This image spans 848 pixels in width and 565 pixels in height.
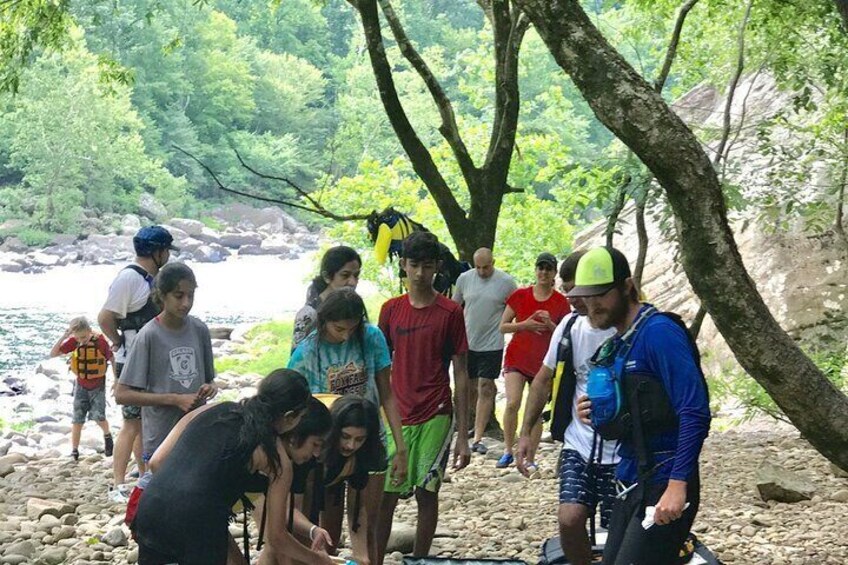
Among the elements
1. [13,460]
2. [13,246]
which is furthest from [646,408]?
[13,246]

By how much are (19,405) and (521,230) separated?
13.9 m

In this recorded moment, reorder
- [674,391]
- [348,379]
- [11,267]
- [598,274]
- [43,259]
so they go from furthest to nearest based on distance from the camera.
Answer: [43,259]
[11,267]
[348,379]
[598,274]
[674,391]

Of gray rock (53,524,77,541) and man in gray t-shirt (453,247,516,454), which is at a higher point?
man in gray t-shirt (453,247,516,454)

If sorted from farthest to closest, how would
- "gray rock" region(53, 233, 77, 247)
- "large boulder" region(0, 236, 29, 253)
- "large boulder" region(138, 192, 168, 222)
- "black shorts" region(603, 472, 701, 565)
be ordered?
"large boulder" region(138, 192, 168, 222)
"gray rock" region(53, 233, 77, 247)
"large boulder" region(0, 236, 29, 253)
"black shorts" region(603, 472, 701, 565)

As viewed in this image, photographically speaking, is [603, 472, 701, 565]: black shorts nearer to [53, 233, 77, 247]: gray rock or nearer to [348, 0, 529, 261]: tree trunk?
[348, 0, 529, 261]: tree trunk

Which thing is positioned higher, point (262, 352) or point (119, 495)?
point (119, 495)

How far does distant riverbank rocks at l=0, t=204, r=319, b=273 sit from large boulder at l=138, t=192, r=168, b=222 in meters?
0.99

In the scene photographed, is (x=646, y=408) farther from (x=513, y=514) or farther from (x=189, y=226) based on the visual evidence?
(x=189, y=226)

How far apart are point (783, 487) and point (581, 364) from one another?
320cm

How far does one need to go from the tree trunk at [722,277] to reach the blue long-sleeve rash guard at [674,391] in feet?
3.18

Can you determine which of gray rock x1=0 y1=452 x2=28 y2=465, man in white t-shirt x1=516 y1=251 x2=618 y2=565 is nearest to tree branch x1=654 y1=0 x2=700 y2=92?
man in white t-shirt x1=516 y1=251 x2=618 y2=565

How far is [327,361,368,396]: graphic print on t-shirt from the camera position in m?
5.48

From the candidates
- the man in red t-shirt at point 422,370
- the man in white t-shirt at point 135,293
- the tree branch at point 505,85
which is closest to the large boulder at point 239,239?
the tree branch at point 505,85

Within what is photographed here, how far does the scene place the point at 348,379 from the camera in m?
5.52
